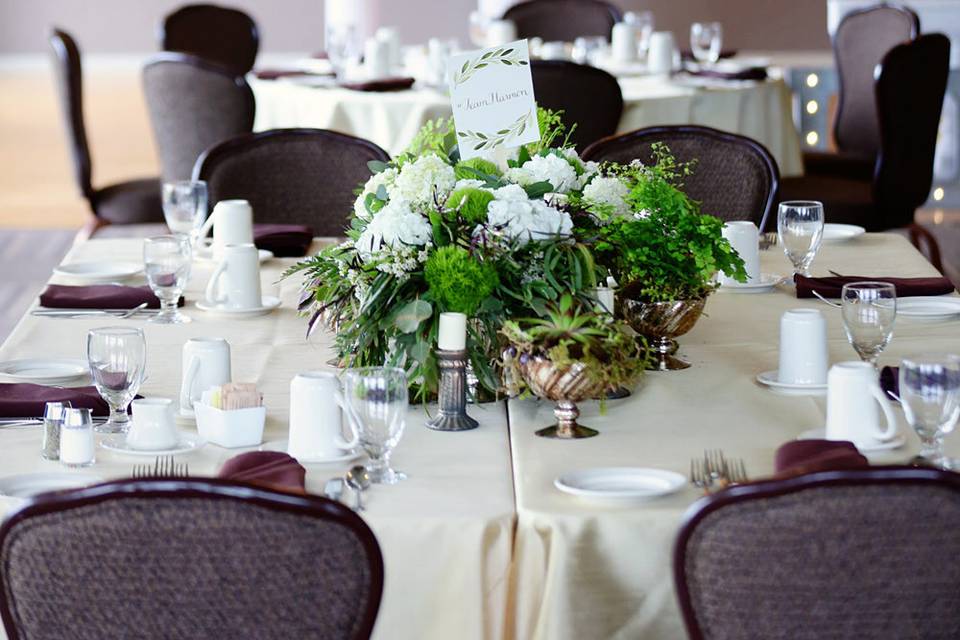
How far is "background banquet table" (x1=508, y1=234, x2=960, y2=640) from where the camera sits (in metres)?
1.68

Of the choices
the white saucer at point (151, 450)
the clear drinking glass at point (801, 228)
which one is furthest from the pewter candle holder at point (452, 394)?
the clear drinking glass at point (801, 228)

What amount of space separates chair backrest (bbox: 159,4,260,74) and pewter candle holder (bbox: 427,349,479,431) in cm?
503

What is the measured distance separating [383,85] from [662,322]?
3139 millimetres

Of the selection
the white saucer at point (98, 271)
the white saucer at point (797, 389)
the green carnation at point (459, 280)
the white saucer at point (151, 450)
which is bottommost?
the white saucer at point (98, 271)

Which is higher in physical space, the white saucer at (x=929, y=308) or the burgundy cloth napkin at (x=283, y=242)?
the white saucer at (x=929, y=308)

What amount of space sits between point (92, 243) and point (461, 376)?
1696 mm

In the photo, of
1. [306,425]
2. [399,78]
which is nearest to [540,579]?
[306,425]

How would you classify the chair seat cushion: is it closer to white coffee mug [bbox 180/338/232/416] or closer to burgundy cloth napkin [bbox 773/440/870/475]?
white coffee mug [bbox 180/338/232/416]

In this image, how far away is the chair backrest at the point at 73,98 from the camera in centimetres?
520

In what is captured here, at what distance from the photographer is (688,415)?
2.09 m

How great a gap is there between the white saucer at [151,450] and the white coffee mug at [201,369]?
12cm

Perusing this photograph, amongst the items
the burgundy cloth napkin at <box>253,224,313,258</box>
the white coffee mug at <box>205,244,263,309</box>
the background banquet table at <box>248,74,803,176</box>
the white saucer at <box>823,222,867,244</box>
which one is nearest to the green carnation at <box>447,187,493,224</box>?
the white coffee mug at <box>205,244,263,309</box>

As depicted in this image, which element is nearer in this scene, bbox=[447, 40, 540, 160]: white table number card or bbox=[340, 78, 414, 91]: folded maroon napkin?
bbox=[447, 40, 540, 160]: white table number card

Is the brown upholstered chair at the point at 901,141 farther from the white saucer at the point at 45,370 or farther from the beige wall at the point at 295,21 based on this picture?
the beige wall at the point at 295,21
